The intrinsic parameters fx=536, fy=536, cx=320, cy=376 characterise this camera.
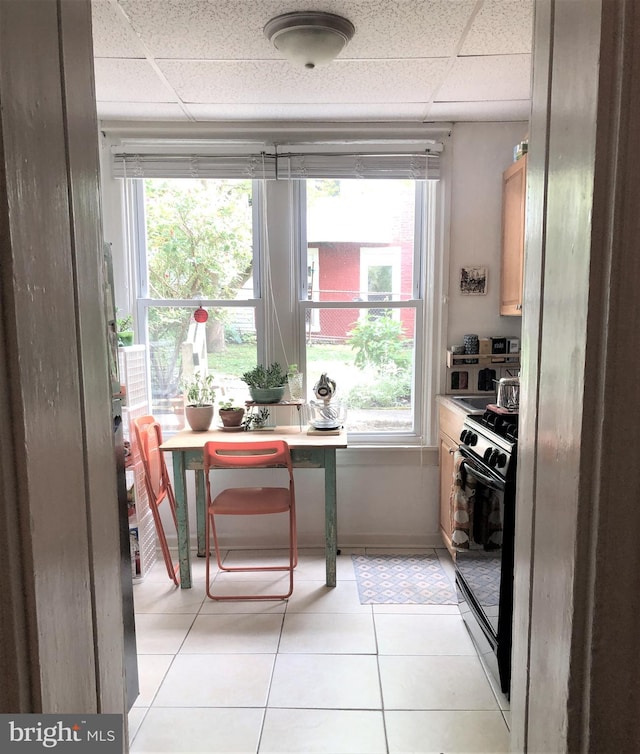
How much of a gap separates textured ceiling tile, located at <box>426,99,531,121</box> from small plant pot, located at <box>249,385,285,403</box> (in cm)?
174

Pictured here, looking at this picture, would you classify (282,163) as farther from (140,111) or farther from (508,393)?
(508,393)

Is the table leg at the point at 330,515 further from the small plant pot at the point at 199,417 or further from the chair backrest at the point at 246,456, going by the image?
the small plant pot at the point at 199,417

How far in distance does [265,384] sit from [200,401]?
415 mm

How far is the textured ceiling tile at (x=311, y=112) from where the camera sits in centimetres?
278

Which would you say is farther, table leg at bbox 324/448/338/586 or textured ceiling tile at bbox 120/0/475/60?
table leg at bbox 324/448/338/586

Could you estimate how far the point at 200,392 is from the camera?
3193mm

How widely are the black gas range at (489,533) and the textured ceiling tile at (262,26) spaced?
4.94 feet

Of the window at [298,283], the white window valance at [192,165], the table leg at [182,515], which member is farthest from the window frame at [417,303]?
the table leg at [182,515]

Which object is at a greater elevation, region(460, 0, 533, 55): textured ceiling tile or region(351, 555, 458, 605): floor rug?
region(460, 0, 533, 55): textured ceiling tile

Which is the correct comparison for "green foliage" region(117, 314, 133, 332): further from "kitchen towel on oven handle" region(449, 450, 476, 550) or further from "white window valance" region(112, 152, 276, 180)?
"kitchen towel on oven handle" region(449, 450, 476, 550)

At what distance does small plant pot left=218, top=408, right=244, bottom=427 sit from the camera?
10.2ft

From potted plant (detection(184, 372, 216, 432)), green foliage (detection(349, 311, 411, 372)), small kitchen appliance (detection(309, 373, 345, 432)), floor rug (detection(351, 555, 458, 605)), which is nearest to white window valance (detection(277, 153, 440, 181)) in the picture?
green foliage (detection(349, 311, 411, 372))

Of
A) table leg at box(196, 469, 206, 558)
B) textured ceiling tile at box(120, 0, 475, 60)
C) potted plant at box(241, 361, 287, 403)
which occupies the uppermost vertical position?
textured ceiling tile at box(120, 0, 475, 60)

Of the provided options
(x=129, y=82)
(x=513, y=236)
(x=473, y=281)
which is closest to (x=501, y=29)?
(x=513, y=236)
